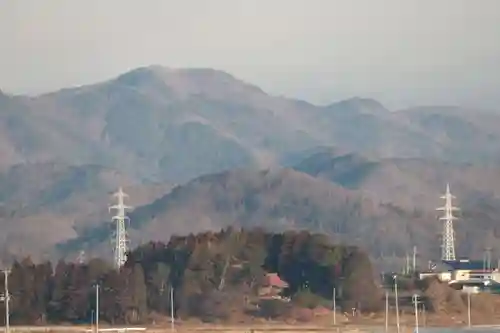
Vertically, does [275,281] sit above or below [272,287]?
above

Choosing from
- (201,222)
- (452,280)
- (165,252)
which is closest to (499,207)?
(201,222)

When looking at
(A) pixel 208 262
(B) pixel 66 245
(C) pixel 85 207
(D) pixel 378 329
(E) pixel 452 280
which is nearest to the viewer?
(D) pixel 378 329

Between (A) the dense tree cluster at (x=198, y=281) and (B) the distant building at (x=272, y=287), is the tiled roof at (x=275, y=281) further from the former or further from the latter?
(A) the dense tree cluster at (x=198, y=281)

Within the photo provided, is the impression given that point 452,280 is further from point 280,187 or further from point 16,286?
point 280,187

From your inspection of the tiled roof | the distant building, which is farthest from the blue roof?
the distant building

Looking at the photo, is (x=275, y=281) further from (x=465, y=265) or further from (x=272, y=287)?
(x=465, y=265)

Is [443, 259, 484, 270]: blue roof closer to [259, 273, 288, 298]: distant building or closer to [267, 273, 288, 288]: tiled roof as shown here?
[267, 273, 288, 288]: tiled roof

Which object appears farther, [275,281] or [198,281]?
[275,281]

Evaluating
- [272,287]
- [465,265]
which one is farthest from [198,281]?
[465,265]
